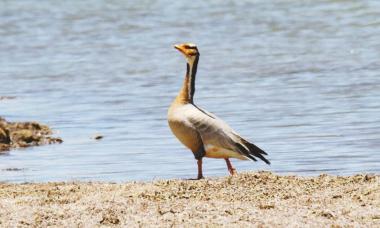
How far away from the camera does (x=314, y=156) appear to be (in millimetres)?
12820

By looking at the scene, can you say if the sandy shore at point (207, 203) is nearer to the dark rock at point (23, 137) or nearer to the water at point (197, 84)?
the water at point (197, 84)

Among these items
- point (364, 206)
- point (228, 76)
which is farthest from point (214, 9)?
point (364, 206)

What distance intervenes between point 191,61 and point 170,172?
4.78ft

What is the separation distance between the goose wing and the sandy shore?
468 millimetres

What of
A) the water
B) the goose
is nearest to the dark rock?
the water

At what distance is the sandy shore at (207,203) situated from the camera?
866cm

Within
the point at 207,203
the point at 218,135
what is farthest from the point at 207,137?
the point at 207,203

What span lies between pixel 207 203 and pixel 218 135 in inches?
70.0

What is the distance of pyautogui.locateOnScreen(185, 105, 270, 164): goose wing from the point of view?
10852 millimetres

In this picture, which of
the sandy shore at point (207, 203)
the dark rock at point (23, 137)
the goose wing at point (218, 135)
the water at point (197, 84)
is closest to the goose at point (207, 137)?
the goose wing at point (218, 135)

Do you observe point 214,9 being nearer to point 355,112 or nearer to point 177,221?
point 355,112

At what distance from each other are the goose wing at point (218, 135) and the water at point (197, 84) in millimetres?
1206

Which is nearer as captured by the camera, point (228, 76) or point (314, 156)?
point (314, 156)

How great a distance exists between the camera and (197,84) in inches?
776
